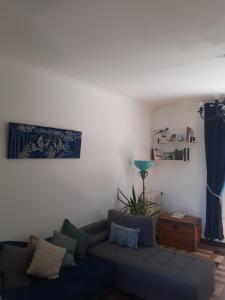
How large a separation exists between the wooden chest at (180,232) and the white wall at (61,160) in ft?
3.07

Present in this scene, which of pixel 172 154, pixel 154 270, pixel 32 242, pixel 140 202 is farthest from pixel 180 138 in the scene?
pixel 32 242

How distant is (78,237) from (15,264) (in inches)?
32.4

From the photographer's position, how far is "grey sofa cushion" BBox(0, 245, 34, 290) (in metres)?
2.45

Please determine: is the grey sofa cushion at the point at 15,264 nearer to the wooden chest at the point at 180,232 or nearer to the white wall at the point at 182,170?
the wooden chest at the point at 180,232

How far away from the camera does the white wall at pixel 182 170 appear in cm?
483

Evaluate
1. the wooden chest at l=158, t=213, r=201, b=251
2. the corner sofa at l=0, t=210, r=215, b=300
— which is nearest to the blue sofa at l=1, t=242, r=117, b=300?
the corner sofa at l=0, t=210, r=215, b=300

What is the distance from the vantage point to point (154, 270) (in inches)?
112

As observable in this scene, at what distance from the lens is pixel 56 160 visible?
3.34 meters

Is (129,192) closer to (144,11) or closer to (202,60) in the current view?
(202,60)

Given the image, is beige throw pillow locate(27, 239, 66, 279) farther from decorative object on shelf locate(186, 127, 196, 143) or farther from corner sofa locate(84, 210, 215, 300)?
decorative object on shelf locate(186, 127, 196, 143)

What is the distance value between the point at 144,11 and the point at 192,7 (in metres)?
0.32

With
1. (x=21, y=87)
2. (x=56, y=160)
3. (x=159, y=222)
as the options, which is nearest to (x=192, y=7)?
(x=21, y=87)

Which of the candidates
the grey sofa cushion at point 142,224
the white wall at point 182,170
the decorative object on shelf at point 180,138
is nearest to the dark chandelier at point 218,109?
the white wall at point 182,170

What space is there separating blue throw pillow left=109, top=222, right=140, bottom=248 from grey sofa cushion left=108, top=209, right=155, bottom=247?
7cm
